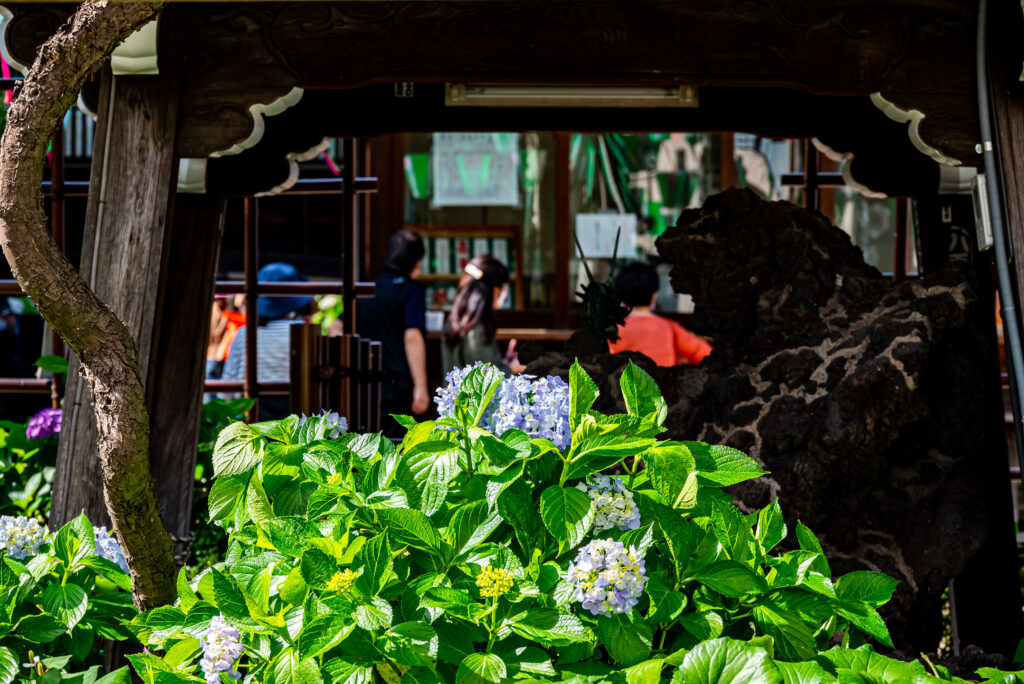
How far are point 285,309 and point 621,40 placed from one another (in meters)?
3.15

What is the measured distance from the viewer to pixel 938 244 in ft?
14.3

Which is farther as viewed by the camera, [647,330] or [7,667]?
[647,330]

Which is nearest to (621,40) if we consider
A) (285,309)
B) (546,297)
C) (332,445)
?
(332,445)

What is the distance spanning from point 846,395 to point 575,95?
1.23m

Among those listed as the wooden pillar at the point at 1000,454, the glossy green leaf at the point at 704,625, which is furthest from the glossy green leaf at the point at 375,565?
the wooden pillar at the point at 1000,454

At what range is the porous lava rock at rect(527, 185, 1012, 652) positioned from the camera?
3078 mm

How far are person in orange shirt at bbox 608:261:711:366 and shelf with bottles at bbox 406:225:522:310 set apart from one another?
9.63 feet

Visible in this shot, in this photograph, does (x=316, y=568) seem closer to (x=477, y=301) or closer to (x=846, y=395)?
(x=846, y=395)

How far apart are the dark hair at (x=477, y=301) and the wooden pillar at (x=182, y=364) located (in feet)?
5.56

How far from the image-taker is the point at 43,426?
4.19 m

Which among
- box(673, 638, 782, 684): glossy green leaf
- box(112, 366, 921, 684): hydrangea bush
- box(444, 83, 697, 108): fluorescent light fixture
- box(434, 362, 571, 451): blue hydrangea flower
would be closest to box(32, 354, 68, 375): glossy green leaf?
box(444, 83, 697, 108): fluorescent light fixture

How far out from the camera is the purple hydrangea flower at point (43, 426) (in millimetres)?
4180

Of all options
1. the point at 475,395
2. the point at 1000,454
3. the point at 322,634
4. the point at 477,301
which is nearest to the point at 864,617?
the point at 475,395

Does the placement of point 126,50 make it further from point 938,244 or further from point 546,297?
point 546,297
